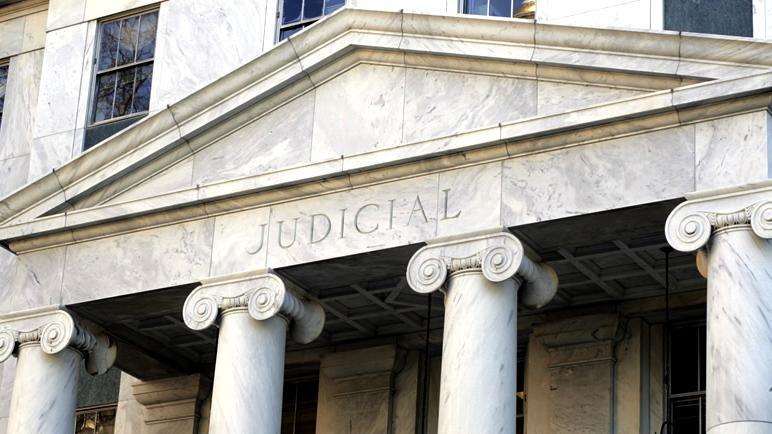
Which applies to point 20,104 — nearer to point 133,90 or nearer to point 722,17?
point 133,90

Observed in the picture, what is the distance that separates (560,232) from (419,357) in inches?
209

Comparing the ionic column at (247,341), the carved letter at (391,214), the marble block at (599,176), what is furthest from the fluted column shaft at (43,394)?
the marble block at (599,176)

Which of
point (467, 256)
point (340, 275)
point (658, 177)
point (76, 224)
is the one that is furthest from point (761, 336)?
point (76, 224)

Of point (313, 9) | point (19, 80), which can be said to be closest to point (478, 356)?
point (313, 9)

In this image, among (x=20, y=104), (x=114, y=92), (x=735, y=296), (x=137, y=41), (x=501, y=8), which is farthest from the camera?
(x=20, y=104)

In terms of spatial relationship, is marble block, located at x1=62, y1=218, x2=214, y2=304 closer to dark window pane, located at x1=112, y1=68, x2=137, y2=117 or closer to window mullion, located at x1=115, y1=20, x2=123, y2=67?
dark window pane, located at x1=112, y1=68, x2=137, y2=117

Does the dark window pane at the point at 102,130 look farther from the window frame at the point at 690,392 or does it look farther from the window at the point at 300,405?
the window frame at the point at 690,392

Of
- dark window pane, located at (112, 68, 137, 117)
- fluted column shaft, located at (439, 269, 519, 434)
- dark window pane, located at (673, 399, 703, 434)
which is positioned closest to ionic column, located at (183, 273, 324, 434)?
fluted column shaft, located at (439, 269, 519, 434)

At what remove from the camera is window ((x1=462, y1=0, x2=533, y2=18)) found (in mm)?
27656

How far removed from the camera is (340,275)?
2342 centimetres

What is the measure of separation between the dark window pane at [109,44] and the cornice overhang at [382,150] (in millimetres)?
6239

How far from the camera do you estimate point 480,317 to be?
838 inches

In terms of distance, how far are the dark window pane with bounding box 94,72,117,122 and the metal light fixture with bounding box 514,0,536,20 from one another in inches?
309

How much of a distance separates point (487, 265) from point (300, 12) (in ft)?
31.9
